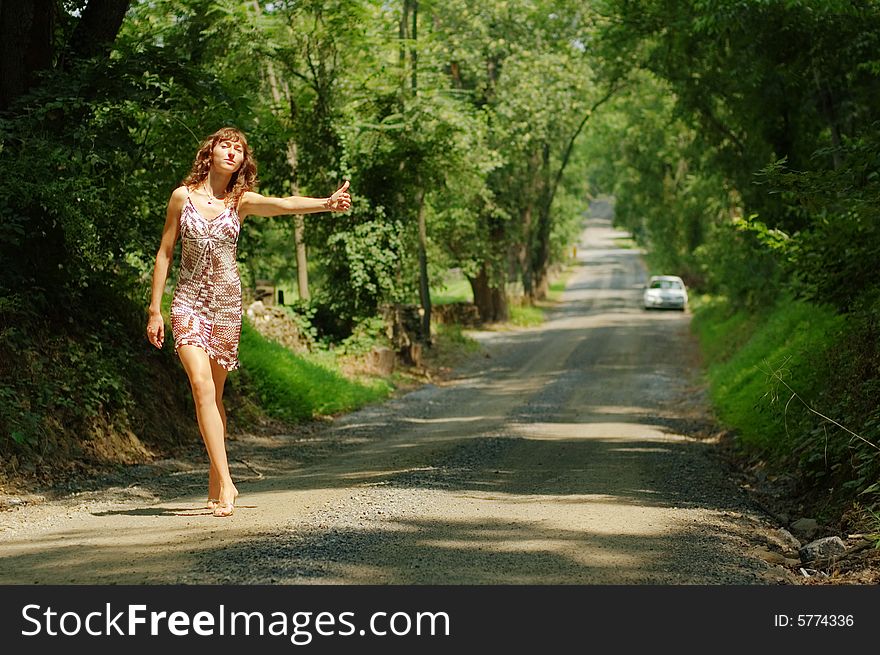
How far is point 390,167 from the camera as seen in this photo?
26.0m

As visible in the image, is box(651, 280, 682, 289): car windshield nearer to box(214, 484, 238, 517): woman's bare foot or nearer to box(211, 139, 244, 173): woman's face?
box(214, 484, 238, 517): woman's bare foot

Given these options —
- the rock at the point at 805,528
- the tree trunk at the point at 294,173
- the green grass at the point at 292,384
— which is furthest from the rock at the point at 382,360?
the rock at the point at 805,528

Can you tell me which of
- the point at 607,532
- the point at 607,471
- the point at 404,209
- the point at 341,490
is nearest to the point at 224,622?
the point at 607,532

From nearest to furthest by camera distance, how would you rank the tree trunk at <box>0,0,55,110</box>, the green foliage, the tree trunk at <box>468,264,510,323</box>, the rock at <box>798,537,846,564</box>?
the rock at <box>798,537,846,564</box>, the green foliage, the tree trunk at <box>0,0,55,110</box>, the tree trunk at <box>468,264,510,323</box>

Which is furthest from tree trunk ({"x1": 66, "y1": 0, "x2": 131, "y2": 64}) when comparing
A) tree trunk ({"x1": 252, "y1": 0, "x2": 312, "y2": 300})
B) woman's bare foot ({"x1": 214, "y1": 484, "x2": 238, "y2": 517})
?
tree trunk ({"x1": 252, "y1": 0, "x2": 312, "y2": 300})

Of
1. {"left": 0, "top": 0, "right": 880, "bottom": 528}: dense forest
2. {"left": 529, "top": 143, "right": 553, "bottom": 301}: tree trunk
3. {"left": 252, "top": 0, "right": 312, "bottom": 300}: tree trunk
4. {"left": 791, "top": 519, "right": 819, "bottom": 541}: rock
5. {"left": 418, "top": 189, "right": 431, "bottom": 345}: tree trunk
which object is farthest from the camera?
{"left": 529, "top": 143, "right": 553, "bottom": 301}: tree trunk

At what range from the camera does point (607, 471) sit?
36.1 feet

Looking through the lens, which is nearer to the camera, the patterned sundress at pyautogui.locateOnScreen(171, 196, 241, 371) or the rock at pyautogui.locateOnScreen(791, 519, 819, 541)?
the patterned sundress at pyautogui.locateOnScreen(171, 196, 241, 371)

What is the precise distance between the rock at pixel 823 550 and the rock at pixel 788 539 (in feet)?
1.49

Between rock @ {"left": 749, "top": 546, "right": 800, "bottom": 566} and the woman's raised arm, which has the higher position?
the woman's raised arm

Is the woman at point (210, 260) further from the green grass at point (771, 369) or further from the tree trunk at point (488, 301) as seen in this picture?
the tree trunk at point (488, 301)

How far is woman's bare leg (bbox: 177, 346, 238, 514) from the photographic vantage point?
712cm

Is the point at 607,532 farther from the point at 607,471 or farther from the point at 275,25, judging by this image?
the point at 275,25

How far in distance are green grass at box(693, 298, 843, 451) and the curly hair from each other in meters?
5.21
